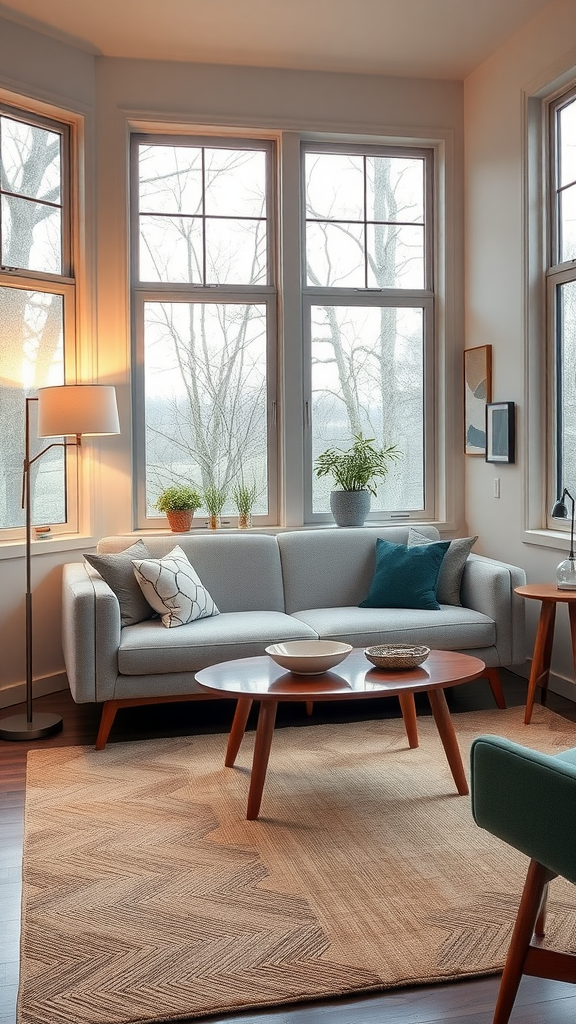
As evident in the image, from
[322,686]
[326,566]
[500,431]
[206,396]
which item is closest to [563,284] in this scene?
[500,431]

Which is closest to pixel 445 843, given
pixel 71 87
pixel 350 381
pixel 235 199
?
pixel 350 381

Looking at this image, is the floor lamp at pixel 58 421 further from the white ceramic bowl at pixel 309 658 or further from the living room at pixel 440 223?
the white ceramic bowl at pixel 309 658

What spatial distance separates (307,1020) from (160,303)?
3.88m

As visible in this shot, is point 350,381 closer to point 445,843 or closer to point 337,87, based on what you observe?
point 337,87

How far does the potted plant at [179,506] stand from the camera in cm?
481

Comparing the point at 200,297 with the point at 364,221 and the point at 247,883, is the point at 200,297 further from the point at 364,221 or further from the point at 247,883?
the point at 247,883

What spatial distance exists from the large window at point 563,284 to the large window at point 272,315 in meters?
0.94

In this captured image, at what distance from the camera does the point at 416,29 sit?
181 inches

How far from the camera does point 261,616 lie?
4.28 meters

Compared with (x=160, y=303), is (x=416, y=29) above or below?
above

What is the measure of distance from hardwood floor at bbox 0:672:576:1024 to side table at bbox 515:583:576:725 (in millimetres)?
246

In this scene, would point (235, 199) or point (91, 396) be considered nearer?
point (91, 396)

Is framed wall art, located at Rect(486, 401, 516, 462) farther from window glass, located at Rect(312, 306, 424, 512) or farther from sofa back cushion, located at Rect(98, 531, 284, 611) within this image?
sofa back cushion, located at Rect(98, 531, 284, 611)

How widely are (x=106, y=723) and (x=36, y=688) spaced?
3.13ft
